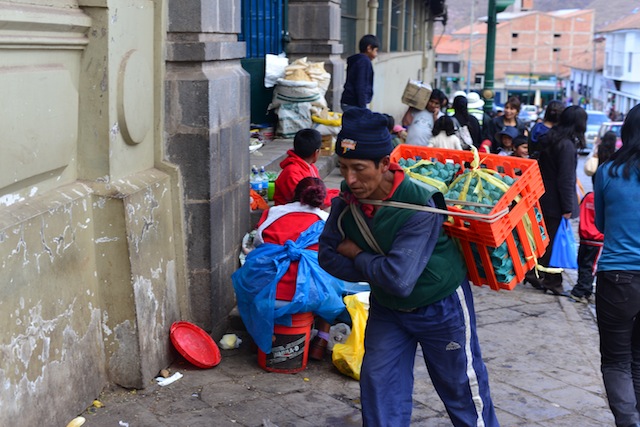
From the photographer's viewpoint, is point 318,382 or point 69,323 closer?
point 69,323

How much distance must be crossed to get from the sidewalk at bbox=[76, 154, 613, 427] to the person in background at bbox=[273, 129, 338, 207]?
3.41 ft

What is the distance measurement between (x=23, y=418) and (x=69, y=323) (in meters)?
0.57

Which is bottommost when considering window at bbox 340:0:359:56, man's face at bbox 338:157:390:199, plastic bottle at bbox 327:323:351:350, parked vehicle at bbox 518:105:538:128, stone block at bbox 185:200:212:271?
parked vehicle at bbox 518:105:538:128

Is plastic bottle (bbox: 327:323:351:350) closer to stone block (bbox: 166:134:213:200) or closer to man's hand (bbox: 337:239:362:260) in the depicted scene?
stone block (bbox: 166:134:213:200)

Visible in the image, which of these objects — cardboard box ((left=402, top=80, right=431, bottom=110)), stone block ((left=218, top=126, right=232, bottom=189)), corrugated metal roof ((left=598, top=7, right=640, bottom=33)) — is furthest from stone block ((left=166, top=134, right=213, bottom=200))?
corrugated metal roof ((left=598, top=7, right=640, bottom=33))

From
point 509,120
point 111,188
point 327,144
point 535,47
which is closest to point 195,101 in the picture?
point 111,188

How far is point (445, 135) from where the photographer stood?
8766 mm

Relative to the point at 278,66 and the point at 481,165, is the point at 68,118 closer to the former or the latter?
the point at 481,165

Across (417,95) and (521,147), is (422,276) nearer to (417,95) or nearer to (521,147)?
(521,147)

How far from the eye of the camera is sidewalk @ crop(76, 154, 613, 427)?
4586mm

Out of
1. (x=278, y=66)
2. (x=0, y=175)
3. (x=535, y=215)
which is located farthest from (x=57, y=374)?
(x=278, y=66)

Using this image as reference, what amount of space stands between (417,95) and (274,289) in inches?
240

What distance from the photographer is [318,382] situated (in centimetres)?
514

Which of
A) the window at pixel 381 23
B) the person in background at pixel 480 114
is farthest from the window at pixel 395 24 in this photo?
the person in background at pixel 480 114
